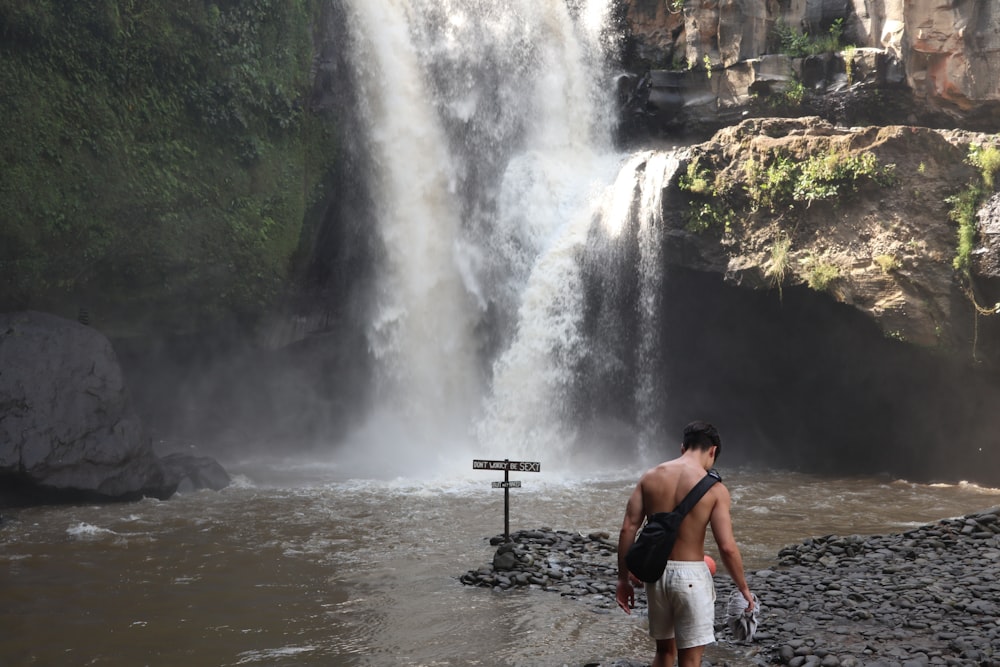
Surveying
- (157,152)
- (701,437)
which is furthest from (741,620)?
(157,152)

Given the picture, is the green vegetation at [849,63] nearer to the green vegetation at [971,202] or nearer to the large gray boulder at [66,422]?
the green vegetation at [971,202]

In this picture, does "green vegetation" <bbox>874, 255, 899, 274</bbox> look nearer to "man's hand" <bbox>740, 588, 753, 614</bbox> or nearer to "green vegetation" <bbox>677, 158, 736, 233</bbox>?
"green vegetation" <bbox>677, 158, 736, 233</bbox>

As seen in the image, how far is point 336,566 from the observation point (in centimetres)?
970

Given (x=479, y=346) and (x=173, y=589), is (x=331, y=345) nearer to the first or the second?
(x=479, y=346)

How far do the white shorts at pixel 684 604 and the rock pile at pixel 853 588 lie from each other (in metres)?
2.07

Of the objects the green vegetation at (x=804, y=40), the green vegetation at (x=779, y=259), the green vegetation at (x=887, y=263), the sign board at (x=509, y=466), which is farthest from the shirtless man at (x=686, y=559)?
the green vegetation at (x=804, y=40)

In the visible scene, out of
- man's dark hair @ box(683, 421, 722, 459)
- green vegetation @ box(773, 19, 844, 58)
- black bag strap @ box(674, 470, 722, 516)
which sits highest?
green vegetation @ box(773, 19, 844, 58)

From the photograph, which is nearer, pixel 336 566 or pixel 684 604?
pixel 684 604

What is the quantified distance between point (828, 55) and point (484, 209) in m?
7.98

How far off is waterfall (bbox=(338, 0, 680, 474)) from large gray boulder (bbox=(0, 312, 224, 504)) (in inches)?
233

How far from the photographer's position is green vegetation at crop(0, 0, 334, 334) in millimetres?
15023

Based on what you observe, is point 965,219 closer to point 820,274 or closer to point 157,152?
point 820,274

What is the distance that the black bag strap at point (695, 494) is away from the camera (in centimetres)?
466

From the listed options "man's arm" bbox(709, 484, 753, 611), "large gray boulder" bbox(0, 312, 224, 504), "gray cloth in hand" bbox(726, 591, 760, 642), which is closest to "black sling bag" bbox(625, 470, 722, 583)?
"man's arm" bbox(709, 484, 753, 611)
